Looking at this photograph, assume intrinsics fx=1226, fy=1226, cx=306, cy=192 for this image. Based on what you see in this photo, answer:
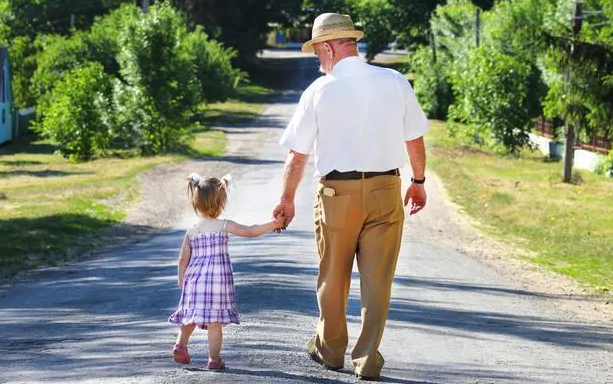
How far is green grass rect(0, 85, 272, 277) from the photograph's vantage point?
742 inches

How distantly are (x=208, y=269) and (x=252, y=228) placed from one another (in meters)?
0.38

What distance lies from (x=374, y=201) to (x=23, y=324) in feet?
16.8

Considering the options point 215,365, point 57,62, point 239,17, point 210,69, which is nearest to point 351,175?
point 215,365

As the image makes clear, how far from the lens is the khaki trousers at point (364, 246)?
7.40 m

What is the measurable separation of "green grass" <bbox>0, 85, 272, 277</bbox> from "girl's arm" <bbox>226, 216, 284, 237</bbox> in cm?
949

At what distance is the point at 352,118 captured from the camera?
735 centimetres

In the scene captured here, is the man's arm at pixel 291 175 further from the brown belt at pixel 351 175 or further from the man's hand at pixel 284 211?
the brown belt at pixel 351 175

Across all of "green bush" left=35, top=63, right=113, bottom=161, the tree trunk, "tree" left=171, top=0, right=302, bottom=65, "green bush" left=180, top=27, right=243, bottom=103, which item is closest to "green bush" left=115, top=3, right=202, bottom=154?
"green bush" left=35, top=63, right=113, bottom=161

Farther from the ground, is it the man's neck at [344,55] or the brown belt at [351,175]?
the man's neck at [344,55]

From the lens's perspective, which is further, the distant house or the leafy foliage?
the distant house

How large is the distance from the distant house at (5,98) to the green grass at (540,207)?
16867 millimetres

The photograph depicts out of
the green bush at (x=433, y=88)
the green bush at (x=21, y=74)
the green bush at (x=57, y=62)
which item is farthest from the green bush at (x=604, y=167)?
the green bush at (x=21, y=74)

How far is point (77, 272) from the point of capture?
16.3m

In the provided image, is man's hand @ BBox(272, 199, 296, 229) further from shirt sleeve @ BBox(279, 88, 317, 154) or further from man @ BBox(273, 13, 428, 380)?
shirt sleeve @ BBox(279, 88, 317, 154)
